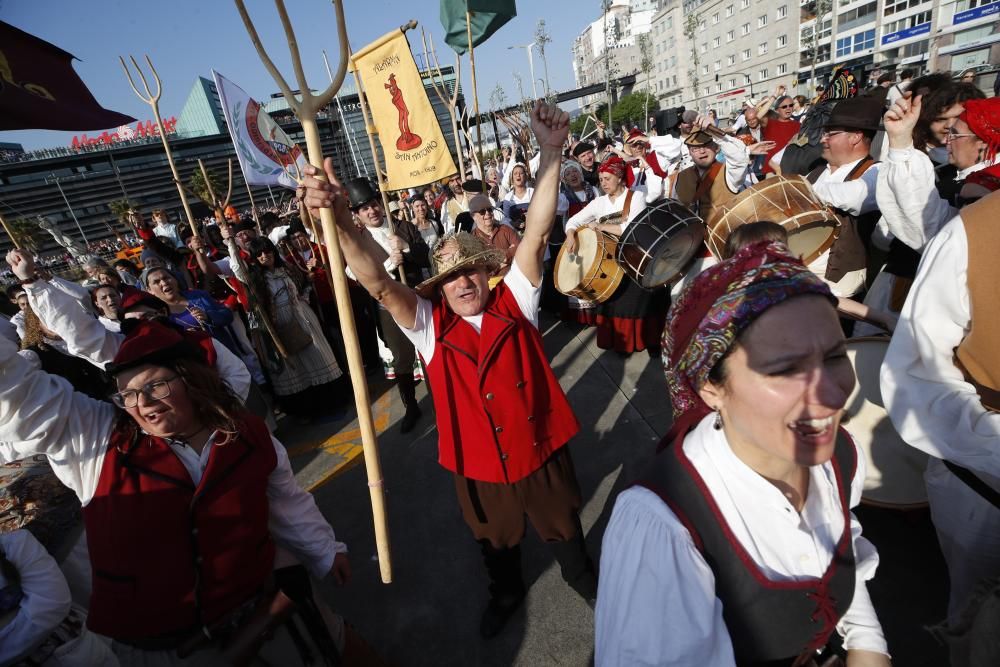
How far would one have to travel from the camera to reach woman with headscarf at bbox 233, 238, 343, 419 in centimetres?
484

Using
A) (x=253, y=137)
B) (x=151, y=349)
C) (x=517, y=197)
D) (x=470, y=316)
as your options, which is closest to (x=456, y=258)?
(x=470, y=316)

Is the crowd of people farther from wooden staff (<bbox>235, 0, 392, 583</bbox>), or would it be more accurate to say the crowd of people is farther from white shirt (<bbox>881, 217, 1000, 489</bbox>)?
wooden staff (<bbox>235, 0, 392, 583</bbox>)

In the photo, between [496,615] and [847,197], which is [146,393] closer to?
[496,615]

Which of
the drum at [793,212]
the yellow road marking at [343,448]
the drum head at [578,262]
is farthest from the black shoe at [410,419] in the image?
the drum at [793,212]

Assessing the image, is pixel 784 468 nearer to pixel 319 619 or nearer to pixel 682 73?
pixel 319 619

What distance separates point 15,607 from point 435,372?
1.77 m

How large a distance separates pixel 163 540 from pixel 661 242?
12.6ft

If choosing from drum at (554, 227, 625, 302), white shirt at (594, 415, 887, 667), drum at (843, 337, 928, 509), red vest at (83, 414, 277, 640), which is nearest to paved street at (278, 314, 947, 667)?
drum at (843, 337, 928, 509)

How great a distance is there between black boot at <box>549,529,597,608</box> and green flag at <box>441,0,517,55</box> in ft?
14.9

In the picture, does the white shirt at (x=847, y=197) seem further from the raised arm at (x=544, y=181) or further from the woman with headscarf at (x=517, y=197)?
the woman with headscarf at (x=517, y=197)

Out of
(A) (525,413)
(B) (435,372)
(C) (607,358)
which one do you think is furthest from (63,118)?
(C) (607,358)

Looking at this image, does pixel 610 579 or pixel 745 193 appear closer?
pixel 610 579

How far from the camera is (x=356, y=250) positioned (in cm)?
191

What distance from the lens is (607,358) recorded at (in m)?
5.50
